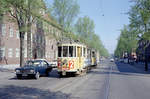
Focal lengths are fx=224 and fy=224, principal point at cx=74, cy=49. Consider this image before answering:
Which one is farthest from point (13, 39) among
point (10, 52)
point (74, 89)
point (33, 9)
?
point (74, 89)

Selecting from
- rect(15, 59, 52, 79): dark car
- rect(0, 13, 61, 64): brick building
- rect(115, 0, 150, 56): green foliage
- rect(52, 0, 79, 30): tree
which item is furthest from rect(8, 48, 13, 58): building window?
rect(115, 0, 150, 56): green foliage

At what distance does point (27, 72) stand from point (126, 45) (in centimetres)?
5640

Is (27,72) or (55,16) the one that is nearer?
(27,72)

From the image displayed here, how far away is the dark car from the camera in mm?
16797

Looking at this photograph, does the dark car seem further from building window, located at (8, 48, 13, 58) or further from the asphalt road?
building window, located at (8, 48, 13, 58)

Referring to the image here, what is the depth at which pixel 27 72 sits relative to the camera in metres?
16.8

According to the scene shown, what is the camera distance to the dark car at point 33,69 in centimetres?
1680

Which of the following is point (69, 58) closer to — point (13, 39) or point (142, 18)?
point (142, 18)

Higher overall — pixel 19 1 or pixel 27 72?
pixel 19 1

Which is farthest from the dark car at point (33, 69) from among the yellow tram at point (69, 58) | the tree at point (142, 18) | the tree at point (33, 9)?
the tree at point (142, 18)

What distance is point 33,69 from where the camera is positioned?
1695cm

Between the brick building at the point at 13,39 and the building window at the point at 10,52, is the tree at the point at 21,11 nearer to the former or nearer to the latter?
the brick building at the point at 13,39

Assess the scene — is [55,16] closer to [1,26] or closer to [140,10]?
[1,26]

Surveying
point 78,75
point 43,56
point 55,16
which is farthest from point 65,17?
point 78,75
